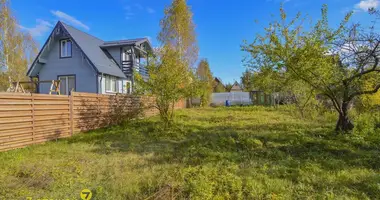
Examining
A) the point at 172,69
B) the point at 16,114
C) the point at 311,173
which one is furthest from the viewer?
the point at 172,69

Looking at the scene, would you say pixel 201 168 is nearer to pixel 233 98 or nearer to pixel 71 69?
pixel 71 69

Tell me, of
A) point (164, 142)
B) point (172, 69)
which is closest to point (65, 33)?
point (172, 69)

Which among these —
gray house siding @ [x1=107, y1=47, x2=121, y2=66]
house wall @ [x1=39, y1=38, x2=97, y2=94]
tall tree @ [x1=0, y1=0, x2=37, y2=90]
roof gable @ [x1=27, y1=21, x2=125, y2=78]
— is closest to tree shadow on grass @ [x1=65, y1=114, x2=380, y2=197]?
house wall @ [x1=39, y1=38, x2=97, y2=94]

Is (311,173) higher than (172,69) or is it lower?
lower

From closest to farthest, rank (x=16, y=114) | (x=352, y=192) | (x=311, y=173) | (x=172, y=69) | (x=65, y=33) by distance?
(x=352, y=192) → (x=311, y=173) → (x=16, y=114) → (x=172, y=69) → (x=65, y=33)

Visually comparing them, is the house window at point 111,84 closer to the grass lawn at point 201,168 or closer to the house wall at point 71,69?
the house wall at point 71,69

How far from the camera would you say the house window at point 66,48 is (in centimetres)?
1433

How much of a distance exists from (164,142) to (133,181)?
3.35 m

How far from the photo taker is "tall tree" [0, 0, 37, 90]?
16359mm

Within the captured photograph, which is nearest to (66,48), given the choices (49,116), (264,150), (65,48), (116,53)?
(65,48)

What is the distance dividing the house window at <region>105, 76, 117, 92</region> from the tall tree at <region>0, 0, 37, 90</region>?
9.05 meters

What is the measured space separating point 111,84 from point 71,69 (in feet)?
9.02

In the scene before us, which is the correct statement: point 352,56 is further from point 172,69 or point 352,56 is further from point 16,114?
point 16,114

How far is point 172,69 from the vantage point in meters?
8.83
